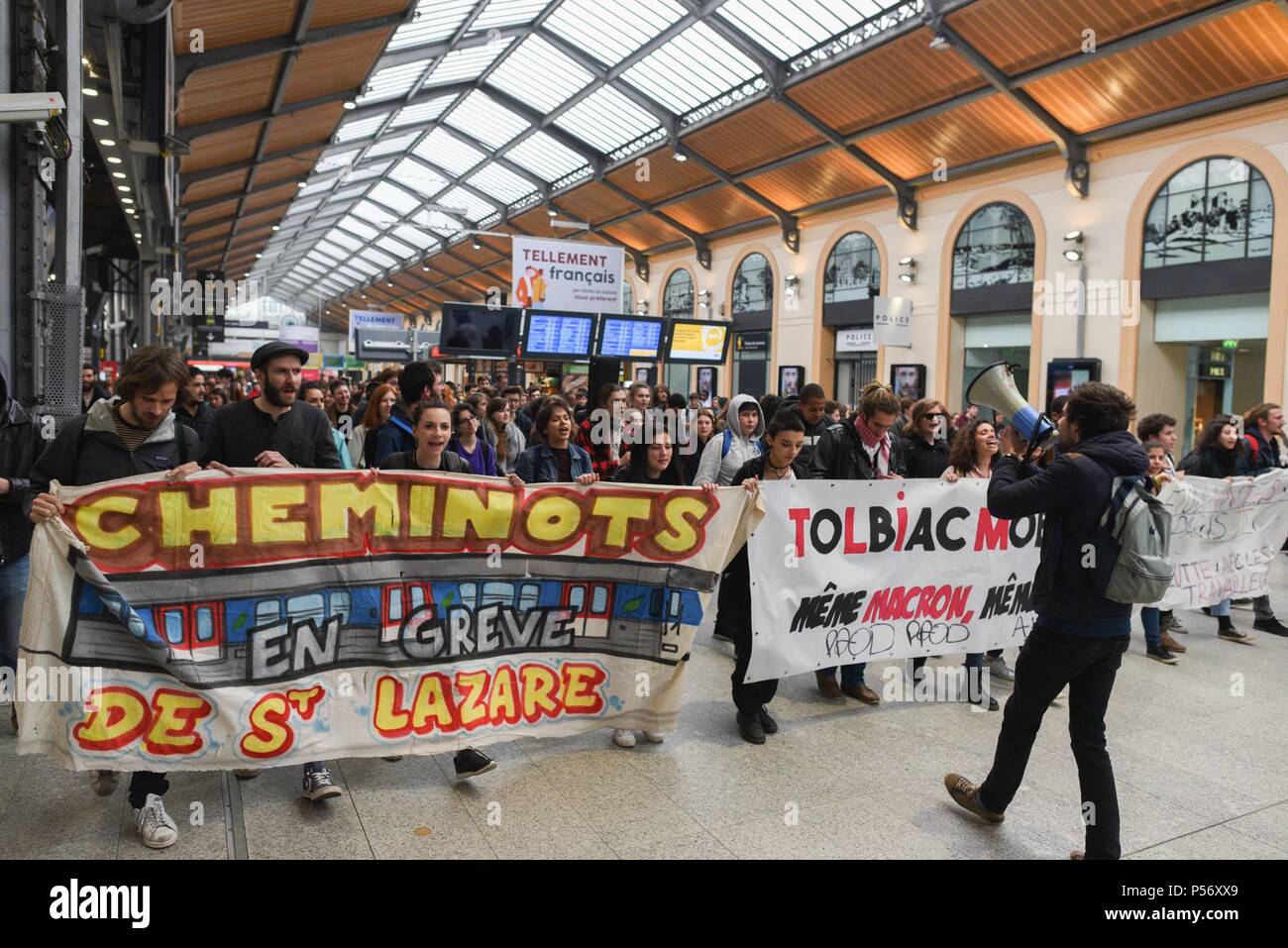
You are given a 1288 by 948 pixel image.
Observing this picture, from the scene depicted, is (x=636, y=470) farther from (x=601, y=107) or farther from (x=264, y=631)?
(x=601, y=107)

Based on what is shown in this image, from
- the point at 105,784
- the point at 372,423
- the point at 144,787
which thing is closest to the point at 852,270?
the point at 372,423

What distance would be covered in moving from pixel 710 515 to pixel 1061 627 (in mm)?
1726

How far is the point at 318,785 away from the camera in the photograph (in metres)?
3.73

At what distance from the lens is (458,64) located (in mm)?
24453

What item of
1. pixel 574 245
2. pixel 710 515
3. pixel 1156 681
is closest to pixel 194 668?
pixel 710 515

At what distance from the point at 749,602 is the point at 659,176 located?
2506cm

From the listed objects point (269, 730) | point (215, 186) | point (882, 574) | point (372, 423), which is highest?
point (215, 186)

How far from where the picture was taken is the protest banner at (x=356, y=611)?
133 inches

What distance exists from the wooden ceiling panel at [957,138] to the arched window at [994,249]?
4.29ft

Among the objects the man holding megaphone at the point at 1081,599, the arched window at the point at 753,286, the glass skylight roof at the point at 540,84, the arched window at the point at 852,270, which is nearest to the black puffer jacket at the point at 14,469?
the man holding megaphone at the point at 1081,599

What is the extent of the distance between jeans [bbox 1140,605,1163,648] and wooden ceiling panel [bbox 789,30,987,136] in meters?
13.7

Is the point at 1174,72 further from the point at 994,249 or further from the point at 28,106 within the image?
the point at 28,106

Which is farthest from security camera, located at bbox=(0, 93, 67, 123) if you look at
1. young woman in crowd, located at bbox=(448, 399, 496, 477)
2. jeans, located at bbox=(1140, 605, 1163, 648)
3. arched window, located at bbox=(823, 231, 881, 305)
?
arched window, located at bbox=(823, 231, 881, 305)

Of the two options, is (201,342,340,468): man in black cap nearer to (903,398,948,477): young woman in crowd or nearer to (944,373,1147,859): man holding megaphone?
(944,373,1147,859): man holding megaphone
